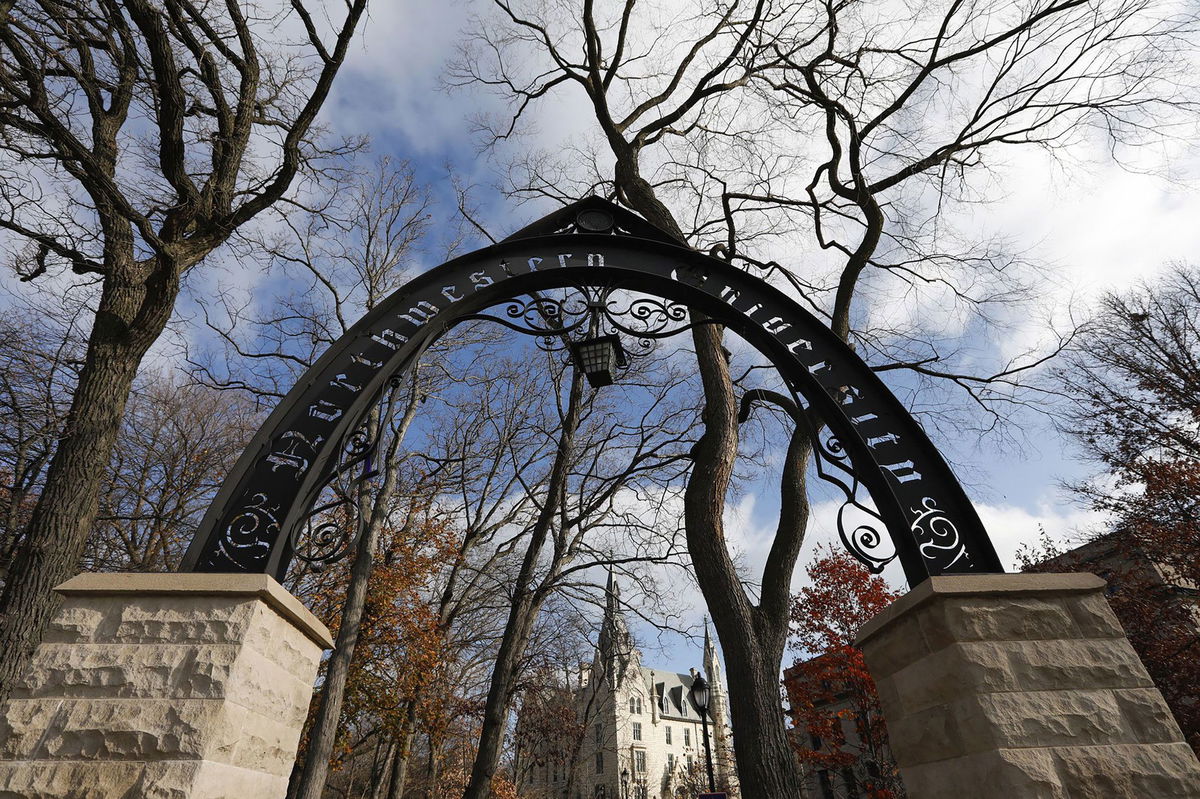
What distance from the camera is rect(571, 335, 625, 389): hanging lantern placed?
4.97 m

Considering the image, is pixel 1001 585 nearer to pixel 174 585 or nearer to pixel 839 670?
pixel 174 585

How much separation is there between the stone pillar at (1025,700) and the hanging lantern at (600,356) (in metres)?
2.64

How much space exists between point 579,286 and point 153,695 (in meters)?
3.70

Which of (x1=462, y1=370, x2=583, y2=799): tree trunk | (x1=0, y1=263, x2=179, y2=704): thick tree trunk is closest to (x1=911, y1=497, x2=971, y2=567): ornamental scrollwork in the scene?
(x1=0, y1=263, x2=179, y2=704): thick tree trunk

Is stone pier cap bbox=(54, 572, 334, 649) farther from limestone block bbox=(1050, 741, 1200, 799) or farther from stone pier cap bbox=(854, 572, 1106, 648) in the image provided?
limestone block bbox=(1050, 741, 1200, 799)

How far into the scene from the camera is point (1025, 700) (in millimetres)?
2930

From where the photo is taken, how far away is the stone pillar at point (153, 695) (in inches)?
105

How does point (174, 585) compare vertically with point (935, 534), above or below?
below

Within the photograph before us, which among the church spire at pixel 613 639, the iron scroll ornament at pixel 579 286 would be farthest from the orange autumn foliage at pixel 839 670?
the iron scroll ornament at pixel 579 286

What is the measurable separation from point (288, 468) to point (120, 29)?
5639 mm

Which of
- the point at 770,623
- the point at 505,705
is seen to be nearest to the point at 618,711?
the point at 505,705

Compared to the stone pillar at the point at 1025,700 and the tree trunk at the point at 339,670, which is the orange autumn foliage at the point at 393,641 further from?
the stone pillar at the point at 1025,700

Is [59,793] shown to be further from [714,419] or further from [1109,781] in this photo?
[714,419]

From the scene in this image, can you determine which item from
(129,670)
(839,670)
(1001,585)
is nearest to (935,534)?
(1001,585)
